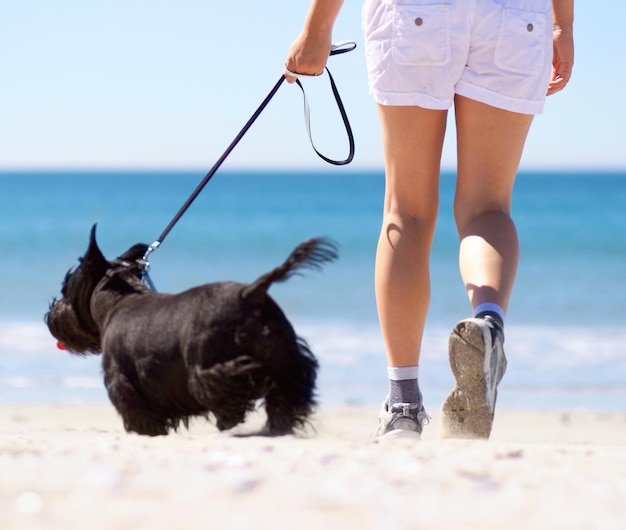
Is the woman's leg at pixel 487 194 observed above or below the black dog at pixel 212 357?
above

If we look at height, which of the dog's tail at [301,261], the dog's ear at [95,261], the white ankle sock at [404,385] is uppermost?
the dog's tail at [301,261]

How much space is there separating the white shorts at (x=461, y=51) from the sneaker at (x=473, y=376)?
0.72m

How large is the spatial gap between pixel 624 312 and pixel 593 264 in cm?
702

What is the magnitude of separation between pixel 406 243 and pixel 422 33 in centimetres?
68

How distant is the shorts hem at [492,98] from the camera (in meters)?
2.93

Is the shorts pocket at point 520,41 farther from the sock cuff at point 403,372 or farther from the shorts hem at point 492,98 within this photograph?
the sock cuff at point 403,372

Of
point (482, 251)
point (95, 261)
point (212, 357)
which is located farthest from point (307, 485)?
point (95, 261)

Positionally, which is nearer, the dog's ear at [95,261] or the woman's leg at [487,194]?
the woman's leg at [487,194]

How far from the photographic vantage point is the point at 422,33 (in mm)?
2857

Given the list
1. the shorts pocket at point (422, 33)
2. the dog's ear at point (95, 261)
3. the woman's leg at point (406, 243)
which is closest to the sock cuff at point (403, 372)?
the woman's leg at point (406, 243)

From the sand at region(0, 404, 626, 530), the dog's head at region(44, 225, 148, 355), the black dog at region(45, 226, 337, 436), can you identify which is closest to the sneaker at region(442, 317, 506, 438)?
the sand at region(0, 404, 626, 530)

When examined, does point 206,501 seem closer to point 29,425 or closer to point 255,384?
point 255,384

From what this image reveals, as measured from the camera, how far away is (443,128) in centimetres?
304

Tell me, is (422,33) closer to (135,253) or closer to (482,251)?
(482,251)
